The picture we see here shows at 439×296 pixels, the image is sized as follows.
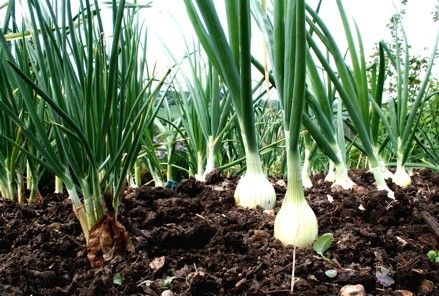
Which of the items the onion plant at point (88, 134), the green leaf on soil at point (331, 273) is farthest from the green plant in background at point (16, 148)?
the green leaf on soil at point (331, 273)

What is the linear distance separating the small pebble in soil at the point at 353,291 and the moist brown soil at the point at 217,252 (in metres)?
0.01

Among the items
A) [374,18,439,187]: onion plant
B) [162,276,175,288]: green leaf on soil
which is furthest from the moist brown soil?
[374,18,439,187]: onion plant

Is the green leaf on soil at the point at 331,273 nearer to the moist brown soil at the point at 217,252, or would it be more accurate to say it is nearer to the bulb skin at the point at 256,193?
the moist brown soil at the point at 217,252

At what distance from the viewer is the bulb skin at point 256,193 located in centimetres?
112

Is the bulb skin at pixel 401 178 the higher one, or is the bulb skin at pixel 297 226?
the bulb skin at pixel 297 226

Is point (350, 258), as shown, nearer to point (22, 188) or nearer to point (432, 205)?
point (432, 205)

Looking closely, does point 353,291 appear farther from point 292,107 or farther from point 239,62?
point 239,62

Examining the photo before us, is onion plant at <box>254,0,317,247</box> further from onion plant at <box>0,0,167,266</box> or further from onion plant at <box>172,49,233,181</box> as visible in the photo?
onion plant at <box>172,49,233,181</box>

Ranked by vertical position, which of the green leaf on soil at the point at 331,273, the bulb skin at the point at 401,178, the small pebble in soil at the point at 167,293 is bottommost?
the bulb skin at the point at 401,178

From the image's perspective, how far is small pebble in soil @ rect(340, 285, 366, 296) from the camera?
0.73 m

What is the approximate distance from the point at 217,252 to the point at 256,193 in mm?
284

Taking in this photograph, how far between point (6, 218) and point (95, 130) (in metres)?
0.46

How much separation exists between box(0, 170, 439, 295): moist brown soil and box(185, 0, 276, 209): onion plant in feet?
0.20

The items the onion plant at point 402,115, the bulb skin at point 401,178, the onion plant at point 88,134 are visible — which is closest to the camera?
the onion plant at point 88,134
